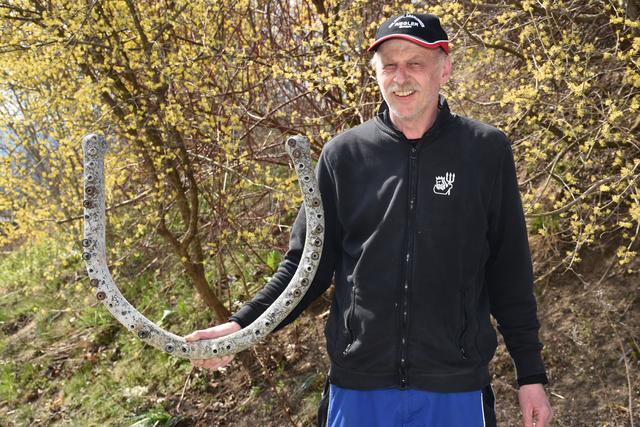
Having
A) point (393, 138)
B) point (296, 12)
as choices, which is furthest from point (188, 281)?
point (393, 138)

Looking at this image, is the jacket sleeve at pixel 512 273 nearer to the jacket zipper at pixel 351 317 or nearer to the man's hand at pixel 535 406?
the man's hand at pixel 535 406

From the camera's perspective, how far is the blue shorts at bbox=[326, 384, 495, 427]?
7.13 feet

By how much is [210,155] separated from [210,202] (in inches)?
15.7

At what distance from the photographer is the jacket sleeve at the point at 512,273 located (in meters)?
2.25

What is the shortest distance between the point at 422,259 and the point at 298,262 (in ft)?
1.58

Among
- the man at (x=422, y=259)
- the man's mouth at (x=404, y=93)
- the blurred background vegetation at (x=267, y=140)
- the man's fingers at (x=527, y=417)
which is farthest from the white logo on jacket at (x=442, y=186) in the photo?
the blurred background vegetation at (x=267, y=140)

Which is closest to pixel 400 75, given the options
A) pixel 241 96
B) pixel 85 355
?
pixel 241 96

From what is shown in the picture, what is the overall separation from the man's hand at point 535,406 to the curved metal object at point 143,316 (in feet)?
2.73

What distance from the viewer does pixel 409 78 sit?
222 centimetres

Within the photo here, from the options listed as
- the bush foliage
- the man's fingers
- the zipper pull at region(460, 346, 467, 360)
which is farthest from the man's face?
the bush foliage

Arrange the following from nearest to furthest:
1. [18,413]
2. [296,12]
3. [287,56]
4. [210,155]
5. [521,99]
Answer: [521,99] < [287,56] < [210,155] < [296,12] < [18,413]

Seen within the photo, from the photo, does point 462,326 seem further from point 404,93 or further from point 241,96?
point 241,96

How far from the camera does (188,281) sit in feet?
23.2

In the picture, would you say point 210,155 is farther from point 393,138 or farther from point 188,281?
point 393,138
